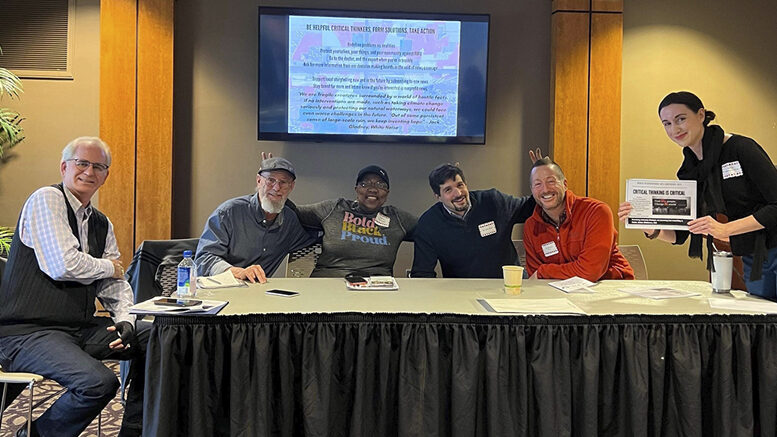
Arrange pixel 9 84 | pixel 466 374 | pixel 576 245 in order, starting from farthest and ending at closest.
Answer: pixel 9 84, pixel 576 245, pixel 466 374

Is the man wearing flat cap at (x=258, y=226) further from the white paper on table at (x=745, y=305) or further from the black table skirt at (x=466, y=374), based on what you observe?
the white paper on table at (x=745, y=305)

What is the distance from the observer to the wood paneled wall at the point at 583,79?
4.45 metres

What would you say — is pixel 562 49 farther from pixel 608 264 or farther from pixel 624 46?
pixel 608 264

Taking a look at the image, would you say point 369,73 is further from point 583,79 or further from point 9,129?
point 9,129

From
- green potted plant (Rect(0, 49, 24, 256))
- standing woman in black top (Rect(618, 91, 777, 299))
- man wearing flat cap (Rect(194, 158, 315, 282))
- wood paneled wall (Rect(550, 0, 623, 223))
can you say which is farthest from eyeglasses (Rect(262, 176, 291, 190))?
wood paneled wall (Rect(550, 0, 623, 223))

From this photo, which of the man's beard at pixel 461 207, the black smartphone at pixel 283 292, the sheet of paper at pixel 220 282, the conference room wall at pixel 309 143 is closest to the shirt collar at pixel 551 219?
the man's beard at pixel 461 207

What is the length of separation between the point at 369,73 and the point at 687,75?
8.78ft

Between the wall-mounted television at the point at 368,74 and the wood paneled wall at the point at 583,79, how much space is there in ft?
2.03

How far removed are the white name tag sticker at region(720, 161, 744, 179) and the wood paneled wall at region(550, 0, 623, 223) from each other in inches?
83.4

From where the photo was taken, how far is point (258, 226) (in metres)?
3.20

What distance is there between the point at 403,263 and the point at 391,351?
274 centimetres

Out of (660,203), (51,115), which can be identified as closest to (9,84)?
(51,115)

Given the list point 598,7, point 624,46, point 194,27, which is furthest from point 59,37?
point 624,46

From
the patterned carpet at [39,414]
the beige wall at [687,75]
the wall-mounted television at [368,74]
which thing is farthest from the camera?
the beige wall at [687,75]
